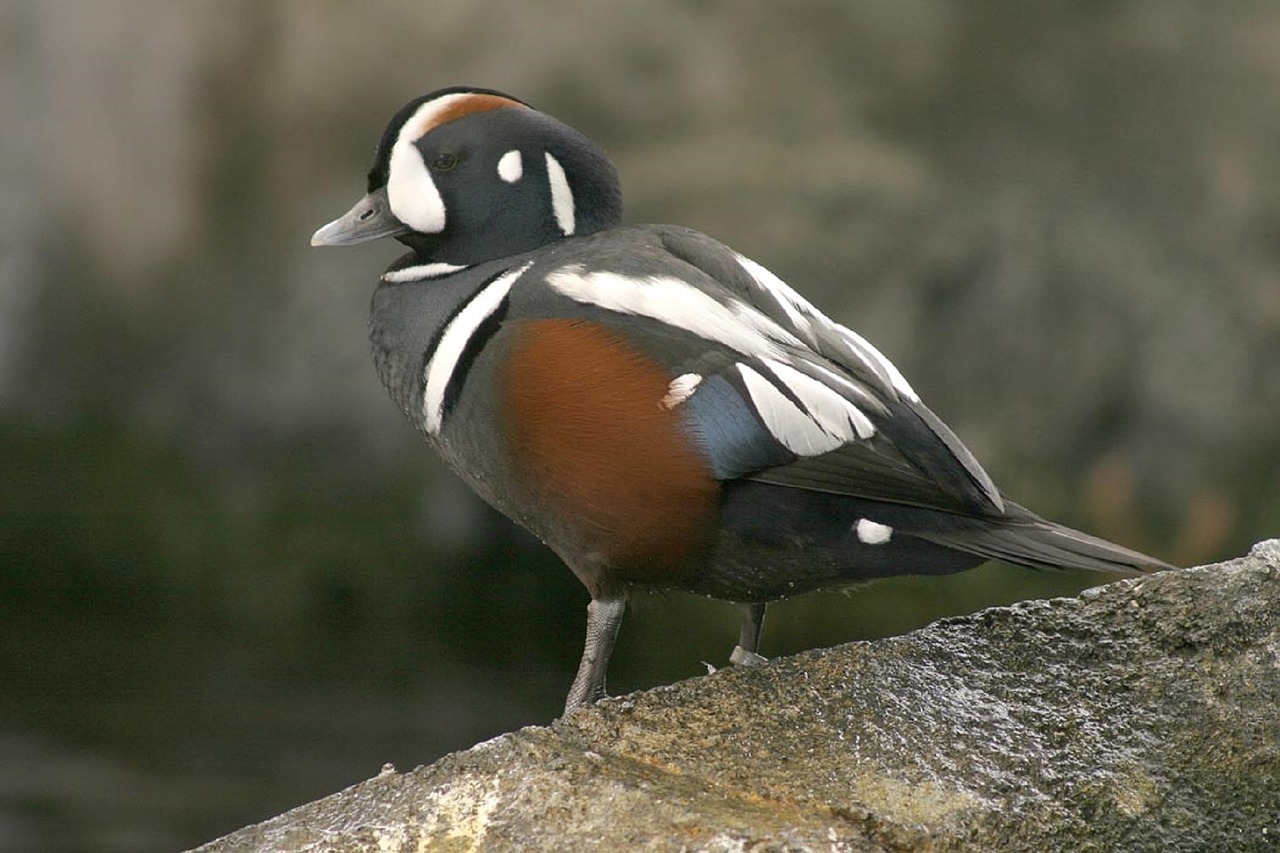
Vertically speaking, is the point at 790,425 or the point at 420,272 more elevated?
the point at 420,272

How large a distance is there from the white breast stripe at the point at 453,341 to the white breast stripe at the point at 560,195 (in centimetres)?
13

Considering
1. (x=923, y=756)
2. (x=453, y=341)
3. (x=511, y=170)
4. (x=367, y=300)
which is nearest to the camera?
(x=923, y=756)

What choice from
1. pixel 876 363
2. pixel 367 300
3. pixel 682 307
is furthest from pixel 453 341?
pixel 367 300

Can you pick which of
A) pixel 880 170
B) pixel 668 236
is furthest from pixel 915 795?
pixel 880 170

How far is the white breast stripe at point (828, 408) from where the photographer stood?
1841mm

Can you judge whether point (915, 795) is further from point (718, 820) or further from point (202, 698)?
point (202, 698)

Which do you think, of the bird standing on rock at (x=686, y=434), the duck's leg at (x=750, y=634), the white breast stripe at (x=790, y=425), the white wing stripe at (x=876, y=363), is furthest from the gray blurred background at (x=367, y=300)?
the white breast stripe at (x=790, y=425)

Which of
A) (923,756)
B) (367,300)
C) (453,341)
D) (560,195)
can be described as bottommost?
(923,756)

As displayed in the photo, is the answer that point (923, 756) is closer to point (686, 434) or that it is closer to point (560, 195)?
point (686, 434)

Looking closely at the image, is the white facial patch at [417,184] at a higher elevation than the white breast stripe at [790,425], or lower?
higher

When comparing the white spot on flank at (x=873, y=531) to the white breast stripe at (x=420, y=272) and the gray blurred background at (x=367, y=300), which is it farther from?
the gray blurred background at (x=367, y=300)

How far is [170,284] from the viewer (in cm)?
545

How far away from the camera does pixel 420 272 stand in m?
2.15

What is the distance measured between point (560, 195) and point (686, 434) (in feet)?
1.46
